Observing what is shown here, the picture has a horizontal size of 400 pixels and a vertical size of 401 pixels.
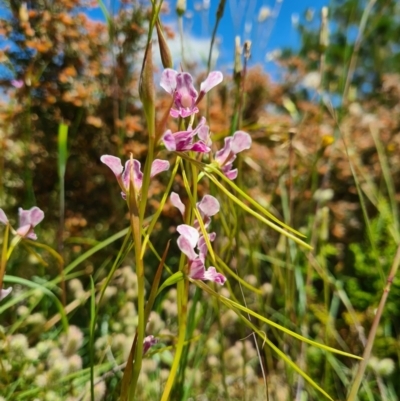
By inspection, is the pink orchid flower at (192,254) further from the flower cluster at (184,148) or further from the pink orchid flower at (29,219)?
the pink orchid flower at (29,219)

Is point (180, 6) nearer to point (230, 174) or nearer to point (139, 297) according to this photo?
point (230, 174)

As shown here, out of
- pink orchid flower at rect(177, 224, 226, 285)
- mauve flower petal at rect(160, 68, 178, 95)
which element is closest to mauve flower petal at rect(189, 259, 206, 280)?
pink orchid flower at rect(177, 224, 226, 285)

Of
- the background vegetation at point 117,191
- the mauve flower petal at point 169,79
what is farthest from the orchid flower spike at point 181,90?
the background vegetation at point 117,191

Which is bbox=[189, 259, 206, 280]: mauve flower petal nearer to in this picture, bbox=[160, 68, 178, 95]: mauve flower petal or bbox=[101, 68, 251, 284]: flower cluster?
bbox=[101, 68, 251, 284]: flower cluster

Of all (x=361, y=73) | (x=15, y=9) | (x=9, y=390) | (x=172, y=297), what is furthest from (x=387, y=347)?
(x=361, y=73)

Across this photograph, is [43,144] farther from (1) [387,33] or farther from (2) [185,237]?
(1) [387,33]

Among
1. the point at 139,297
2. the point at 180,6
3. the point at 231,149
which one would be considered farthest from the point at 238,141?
the point at 180,6

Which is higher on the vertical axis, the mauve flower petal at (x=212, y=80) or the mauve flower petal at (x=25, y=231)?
the mauve flower petal at (x=212, y=80)
